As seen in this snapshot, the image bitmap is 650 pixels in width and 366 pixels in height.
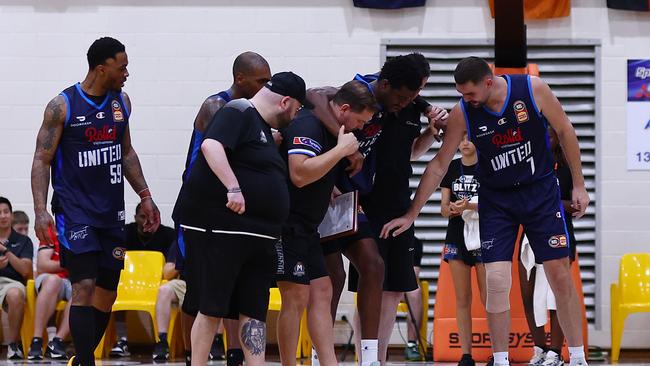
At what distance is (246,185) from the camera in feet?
16.3

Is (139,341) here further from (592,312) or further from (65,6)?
(592,312)

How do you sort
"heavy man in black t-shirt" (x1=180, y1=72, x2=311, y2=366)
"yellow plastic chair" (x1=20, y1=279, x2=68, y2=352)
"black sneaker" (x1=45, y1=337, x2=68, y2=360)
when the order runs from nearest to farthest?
1. "heavy man in black t-shirt" (x1=180, y1=72, x2=311, y2=366)
2. "black sneaker" (x1=45, y1=337, x2=68, y2=360)
3. "yellow plastic chair" (x1=20, y1=279, x2=68, y2=352)

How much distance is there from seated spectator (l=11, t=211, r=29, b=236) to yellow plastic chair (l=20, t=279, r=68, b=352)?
66 centimetres

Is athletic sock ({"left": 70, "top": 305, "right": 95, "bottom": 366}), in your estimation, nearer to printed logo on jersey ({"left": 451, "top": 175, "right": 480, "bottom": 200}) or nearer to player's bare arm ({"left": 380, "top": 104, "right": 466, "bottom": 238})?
player's bare arm ({"left": 380, "top": 104, "right": 466, "bottom": 238})

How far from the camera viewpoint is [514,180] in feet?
20.9

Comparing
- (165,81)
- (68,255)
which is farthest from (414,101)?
(165,81)

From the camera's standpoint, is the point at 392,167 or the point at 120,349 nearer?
the point at 392,167

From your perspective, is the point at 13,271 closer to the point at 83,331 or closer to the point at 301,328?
the point at 301,328

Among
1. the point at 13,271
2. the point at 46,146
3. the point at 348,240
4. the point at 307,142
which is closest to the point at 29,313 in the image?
the point at 13,271

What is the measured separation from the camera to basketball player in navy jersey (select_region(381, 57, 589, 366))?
6.30m

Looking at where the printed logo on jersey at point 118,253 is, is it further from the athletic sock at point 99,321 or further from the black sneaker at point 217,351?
the black sneaker at point 217,351

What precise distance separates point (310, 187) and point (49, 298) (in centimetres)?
481

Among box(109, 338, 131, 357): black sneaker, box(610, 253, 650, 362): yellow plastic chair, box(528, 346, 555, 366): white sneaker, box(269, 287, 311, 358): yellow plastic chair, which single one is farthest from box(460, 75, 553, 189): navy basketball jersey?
box(109, 338, 131, 357): black sneaker

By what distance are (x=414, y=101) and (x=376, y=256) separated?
3.36 ft
